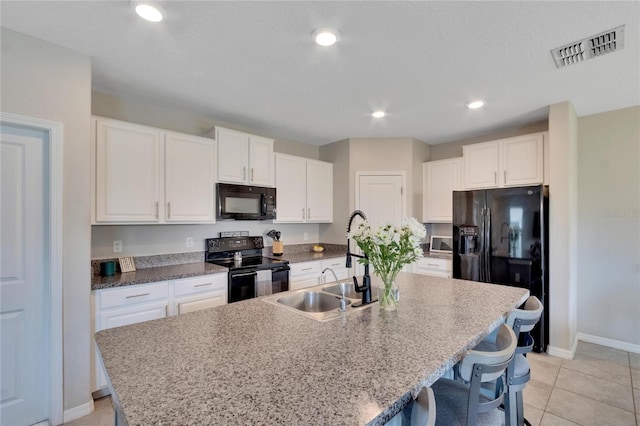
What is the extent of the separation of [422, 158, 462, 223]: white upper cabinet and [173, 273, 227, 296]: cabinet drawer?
294cm

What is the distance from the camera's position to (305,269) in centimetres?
369

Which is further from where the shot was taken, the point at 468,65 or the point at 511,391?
the point at 468,65

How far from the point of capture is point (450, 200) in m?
4.12

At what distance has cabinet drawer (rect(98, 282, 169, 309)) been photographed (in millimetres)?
2273

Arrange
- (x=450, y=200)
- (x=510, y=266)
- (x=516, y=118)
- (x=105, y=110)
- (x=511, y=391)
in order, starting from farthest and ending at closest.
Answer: (x=450, y=200), (x=516, y=118), (x=510, y=266), (x=105, y=110), (x=511, y=391)

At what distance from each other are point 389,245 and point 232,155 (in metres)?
2.34

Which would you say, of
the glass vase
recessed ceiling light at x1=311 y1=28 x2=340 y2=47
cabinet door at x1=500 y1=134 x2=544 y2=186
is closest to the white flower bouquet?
the glass vase

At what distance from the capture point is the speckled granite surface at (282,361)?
810 mm

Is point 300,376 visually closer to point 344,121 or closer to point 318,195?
point 344,121

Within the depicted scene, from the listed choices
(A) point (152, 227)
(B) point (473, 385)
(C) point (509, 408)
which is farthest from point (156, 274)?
(C) point (509, 408)

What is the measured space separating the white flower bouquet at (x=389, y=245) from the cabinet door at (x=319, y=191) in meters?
2.58

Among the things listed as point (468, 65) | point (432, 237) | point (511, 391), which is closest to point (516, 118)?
point (468, 65)

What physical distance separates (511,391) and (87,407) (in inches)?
106

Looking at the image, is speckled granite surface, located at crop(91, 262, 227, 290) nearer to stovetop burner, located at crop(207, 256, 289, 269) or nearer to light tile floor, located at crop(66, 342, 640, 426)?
stovetop burner, located at crop(207, 256, 289, 269)
